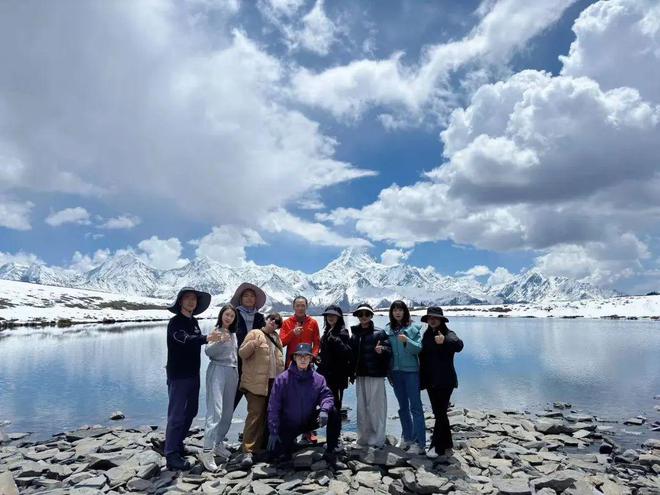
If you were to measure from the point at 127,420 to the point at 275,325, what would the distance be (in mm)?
11832

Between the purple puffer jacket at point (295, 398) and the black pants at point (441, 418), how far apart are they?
273 centimetres

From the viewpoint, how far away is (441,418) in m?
10.4

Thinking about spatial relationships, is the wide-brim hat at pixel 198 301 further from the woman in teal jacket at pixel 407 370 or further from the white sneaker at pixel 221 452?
the woman in teal jacket at pixel 407 370

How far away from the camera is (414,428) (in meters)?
10.5

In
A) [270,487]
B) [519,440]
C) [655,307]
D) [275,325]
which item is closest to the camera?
[270,487]

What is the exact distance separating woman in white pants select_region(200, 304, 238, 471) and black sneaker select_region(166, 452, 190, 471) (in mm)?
554

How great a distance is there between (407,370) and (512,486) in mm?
3170

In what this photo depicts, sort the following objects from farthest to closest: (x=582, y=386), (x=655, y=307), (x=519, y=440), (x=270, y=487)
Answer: (x=655, y=307) → (x=582, y=386) → (x=519, y=440) → (x=270, y=487)

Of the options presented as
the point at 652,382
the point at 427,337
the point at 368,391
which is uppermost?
the point at 427,337

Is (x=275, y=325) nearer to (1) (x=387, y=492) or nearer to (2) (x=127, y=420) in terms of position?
(1) (x=387, y=492)

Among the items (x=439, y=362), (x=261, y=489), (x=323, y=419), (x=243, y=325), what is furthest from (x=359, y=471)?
(x=243, y=325)

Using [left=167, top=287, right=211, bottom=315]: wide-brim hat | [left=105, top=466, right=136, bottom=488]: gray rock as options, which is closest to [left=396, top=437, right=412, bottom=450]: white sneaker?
[left=167, top=287, right=211, bottom=315]: wide-brim hat

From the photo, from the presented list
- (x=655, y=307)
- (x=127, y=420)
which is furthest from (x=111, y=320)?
(x=655, y=307)

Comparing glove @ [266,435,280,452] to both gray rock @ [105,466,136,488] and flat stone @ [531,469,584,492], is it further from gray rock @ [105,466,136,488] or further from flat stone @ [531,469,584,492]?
flat stone @ [531,469,584,492]
